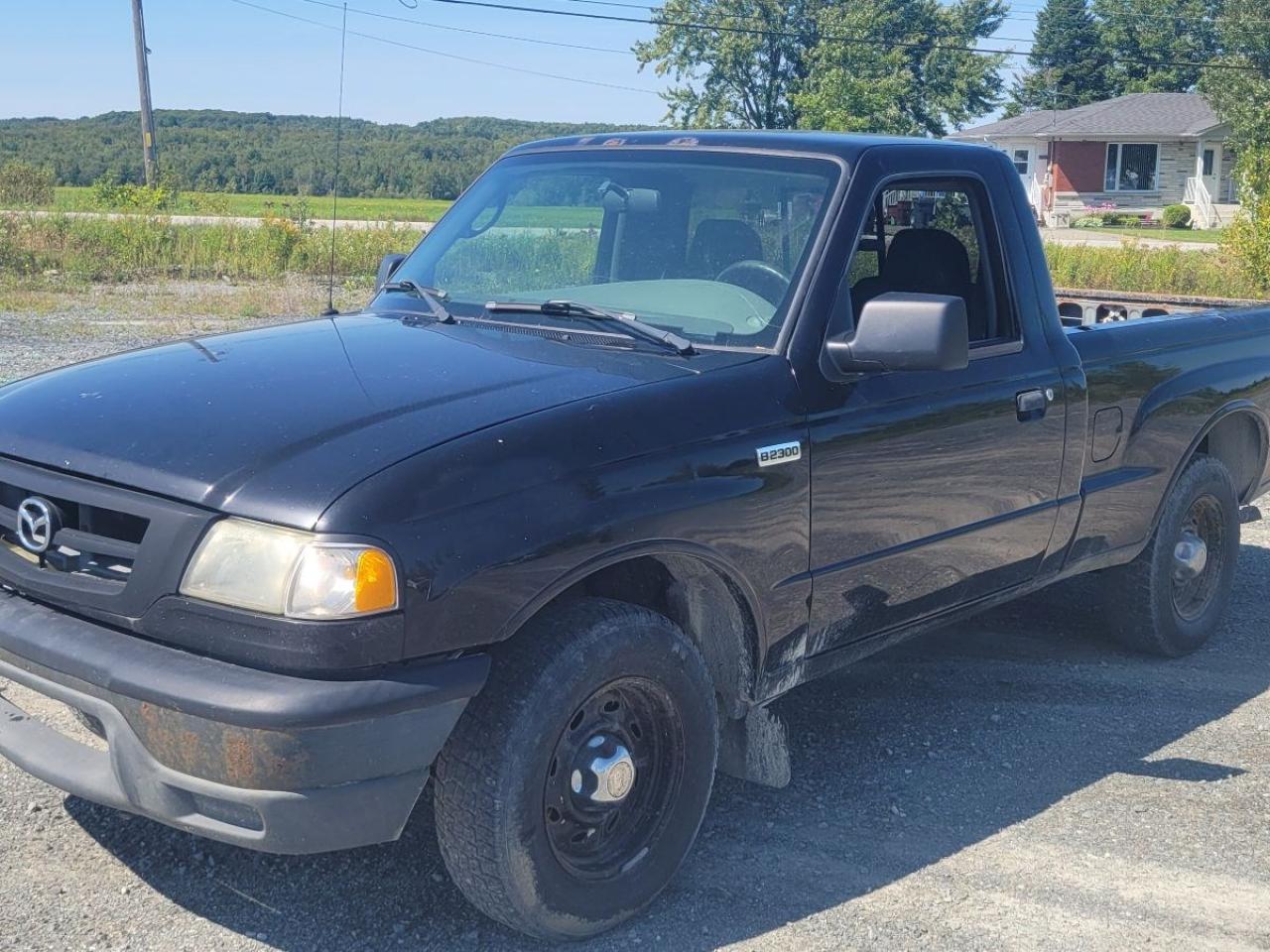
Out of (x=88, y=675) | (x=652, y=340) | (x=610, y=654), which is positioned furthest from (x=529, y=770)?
(x=652, y=340)

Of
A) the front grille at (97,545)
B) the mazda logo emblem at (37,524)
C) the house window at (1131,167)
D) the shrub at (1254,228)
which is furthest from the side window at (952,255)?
the house window at (1131,167)

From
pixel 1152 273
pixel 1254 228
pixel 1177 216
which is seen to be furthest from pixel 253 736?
pixel 1177 216

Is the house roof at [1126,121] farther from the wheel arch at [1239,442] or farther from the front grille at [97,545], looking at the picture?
the front grille at [97,545]

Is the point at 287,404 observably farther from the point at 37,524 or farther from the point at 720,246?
the point at 720,246

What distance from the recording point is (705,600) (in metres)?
3.68

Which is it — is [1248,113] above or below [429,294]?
above

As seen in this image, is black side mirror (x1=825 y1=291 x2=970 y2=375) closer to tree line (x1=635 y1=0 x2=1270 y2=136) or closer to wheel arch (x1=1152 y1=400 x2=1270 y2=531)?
wheel arch (x1=1152 y1=400 x2=1270 y2=531)

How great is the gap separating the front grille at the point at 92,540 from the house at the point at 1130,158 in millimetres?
51790

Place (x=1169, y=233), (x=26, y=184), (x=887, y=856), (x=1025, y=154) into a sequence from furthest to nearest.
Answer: (x=1025, y=154)
(x=1169, y=233)
(x=26, y=184)
(x=887, y=856)

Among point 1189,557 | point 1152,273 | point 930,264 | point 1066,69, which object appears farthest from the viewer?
point 1066,69

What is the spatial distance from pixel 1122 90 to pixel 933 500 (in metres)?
72.4

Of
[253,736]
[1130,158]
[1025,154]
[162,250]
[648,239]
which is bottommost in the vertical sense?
[253,736]

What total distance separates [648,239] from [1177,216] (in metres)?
48.2

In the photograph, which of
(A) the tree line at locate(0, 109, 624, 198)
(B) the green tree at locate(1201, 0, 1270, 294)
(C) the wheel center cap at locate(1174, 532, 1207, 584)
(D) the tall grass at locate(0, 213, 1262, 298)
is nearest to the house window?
(B) the green tree at locate(1201, 0, 1270, 294)
